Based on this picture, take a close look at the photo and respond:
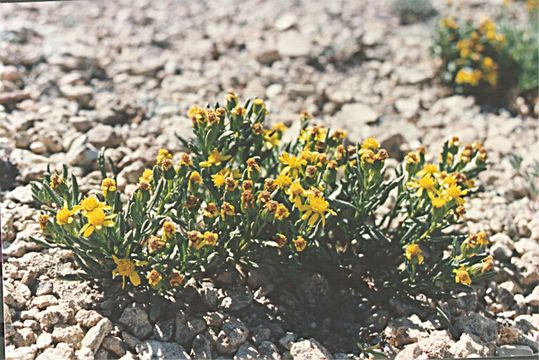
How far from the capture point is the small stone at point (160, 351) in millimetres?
2678

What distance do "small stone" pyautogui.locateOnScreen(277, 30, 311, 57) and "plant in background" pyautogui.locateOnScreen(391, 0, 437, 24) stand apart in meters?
0.77

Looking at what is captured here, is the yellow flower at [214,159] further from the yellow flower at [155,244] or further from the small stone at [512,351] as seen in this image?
the small stone at [512,351]

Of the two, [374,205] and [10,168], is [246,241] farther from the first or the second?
[10,168]

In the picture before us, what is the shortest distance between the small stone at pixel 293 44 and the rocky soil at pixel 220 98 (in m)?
0.01

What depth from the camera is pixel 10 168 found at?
3400 millimetres

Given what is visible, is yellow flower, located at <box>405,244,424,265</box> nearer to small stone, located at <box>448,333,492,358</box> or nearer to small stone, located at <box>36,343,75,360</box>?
Result: small stone, located at <box>448,333,492,358</box>

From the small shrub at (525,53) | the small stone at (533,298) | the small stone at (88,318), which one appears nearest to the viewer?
the small stone at (88,318)

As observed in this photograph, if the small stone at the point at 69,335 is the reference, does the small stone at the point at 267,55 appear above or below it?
above

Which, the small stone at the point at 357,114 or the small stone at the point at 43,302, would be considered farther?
the small stone at the point at 357,114

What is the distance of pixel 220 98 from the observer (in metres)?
4.19

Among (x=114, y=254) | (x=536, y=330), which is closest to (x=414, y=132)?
(x=536, y=330)

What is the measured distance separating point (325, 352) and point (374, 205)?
558 millimetres

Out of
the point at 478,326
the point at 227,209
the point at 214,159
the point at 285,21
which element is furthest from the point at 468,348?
the point at 285,21

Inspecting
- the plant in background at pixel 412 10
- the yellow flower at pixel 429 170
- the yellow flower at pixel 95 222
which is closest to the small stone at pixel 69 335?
the yellow flower at pixel 95 222
